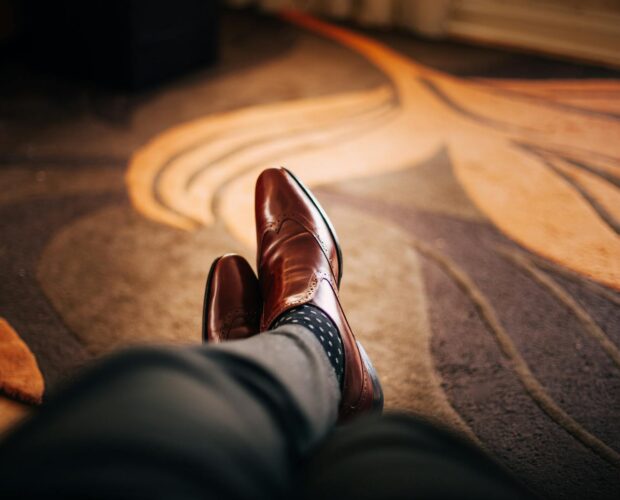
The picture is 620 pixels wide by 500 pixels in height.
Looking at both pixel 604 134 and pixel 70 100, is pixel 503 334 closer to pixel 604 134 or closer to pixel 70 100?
pixel 604 134

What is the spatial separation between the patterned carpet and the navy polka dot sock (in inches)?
8.0

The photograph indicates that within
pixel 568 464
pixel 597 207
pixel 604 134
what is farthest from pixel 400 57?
pixel 568 464

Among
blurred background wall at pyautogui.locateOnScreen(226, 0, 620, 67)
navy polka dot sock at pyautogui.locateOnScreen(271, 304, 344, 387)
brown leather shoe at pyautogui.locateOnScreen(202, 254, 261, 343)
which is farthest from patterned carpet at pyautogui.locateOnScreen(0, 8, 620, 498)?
blurred background wall at pyautogui.locateOnScreen(226, 0, 620, 67)

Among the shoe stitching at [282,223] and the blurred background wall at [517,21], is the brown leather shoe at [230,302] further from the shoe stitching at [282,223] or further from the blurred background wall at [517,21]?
the blurred background wall at [517,21]

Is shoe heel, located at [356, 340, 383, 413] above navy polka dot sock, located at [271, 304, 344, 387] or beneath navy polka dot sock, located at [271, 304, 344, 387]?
Answer: beneath

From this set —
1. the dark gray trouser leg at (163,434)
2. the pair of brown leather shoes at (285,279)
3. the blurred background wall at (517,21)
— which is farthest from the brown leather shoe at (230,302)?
the blurred background wall at (517,21)

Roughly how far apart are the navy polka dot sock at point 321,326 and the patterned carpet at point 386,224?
8.0 inches

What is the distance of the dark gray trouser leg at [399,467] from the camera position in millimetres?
318

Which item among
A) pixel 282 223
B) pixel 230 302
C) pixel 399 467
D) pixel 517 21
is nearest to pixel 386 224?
pixel 282 223

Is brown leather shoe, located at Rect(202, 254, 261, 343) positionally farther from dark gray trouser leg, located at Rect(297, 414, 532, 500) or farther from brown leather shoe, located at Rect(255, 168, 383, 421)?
dark gray trouser leg, located at Rect(297, 414, 532, 500)

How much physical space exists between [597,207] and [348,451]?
106 centimetres

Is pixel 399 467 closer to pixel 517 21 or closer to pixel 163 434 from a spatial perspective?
pixel 163 434

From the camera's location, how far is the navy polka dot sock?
1.93ft

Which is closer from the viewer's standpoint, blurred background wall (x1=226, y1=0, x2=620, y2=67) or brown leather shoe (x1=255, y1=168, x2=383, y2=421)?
brown leather shoe (x1=255, y1=168, x2=383, y2=421)
